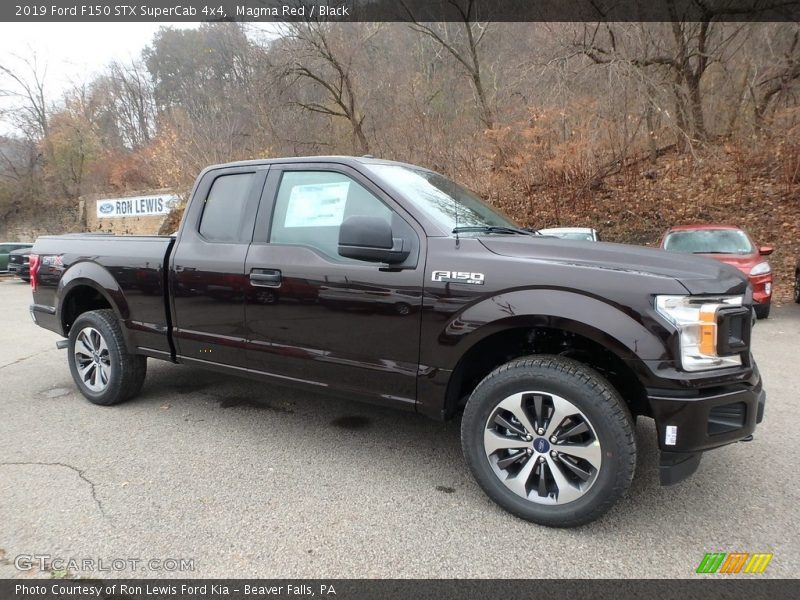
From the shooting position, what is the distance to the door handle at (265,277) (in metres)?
3.31

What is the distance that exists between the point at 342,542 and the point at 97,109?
39.1 metres

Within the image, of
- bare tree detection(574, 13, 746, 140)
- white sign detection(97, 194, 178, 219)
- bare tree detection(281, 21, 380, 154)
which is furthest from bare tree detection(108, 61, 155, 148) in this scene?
bare tree detection(574, 13, 746, 140)

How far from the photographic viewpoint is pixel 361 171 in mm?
3189

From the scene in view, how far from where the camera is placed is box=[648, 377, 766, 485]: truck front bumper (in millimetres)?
2340

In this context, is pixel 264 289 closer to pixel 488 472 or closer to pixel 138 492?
pixel 138 492

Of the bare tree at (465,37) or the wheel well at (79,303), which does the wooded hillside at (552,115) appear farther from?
the wheel well at (79,303)

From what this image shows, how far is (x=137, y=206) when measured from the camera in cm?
2311

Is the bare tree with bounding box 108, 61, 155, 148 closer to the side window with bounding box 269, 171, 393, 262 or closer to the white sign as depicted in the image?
the white sign

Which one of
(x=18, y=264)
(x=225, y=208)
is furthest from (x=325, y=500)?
(x=18, y=264)

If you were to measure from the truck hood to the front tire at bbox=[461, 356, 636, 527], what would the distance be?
0.54 metres

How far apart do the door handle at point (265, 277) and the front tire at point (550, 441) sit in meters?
1.50

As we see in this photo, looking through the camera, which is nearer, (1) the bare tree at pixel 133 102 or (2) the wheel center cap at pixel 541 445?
(2) the wheel center cap at pixel 541 445

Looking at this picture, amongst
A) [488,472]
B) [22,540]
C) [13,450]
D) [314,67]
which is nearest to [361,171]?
[488,472]

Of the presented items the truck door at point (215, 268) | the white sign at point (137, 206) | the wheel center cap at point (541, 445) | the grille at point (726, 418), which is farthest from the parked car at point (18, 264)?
the grille at point (726, 418)
